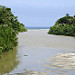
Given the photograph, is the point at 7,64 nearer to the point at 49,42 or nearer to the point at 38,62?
the point at 38,62

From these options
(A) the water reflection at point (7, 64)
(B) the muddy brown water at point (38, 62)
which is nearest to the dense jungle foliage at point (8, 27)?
(B) the muddy brown water at point (38, 62)

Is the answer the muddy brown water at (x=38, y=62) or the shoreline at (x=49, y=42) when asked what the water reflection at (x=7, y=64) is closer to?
the muddy brown water at (x=38, y=62)

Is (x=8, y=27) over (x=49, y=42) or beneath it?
over

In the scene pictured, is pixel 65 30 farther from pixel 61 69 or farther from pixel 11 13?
pixel 61 69

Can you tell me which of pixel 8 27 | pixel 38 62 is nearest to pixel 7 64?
pixel 38 62

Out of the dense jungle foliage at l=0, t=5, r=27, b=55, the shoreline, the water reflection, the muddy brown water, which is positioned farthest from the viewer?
the shoreline

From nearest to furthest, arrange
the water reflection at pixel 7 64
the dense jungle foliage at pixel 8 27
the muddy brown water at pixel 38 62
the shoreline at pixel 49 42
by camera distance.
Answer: the muddy brown water at pixel 38 62 < the water reflection at pixel 7 64 < the dense jungle foliage at pixel 8 27 < the shoreline at pixel 49 42

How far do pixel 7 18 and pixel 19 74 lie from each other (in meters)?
13.0

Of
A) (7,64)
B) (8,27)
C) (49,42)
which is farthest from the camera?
(49,42)

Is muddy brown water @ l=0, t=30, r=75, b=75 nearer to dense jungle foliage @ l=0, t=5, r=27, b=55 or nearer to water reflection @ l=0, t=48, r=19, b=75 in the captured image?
water reflection @ l=0, t=48, r=19, b=75

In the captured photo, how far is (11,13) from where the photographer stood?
71.2 feet

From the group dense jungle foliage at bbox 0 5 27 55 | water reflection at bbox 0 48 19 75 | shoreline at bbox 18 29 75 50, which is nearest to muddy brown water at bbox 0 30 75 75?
water reflection at bbox 0 48 19 75

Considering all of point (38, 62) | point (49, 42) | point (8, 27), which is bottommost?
point (49, 42)

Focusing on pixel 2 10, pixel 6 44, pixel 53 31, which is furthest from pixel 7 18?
pixel 53 31
